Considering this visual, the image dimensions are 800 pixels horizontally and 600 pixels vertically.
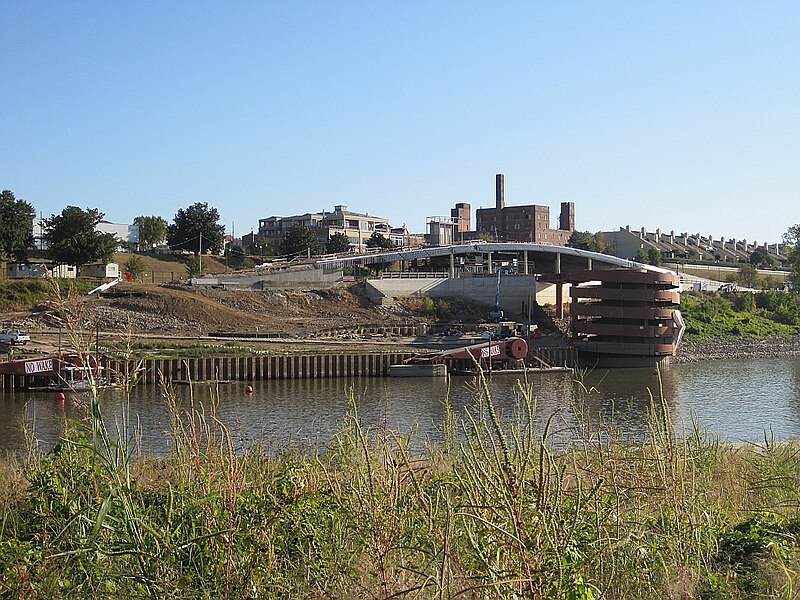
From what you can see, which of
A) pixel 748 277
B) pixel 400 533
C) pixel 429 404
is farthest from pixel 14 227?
pixel 748 277

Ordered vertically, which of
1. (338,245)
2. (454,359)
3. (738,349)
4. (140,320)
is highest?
(338,245)

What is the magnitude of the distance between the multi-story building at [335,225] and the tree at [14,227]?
36330mm

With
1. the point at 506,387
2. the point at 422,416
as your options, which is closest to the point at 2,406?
the point at 422,416

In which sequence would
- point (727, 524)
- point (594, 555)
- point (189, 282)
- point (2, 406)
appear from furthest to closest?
point (189, 282) → point (2, 406) → point (727, 524) → point (594, 555)

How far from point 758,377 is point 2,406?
3373cm

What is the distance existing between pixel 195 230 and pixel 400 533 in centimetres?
7045

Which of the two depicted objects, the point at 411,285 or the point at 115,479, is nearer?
the point at 115,479

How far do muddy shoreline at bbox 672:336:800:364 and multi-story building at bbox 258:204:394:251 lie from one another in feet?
165

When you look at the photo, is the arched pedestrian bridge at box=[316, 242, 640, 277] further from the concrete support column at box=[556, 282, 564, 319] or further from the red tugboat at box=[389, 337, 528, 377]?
the red tugboat at box=[389, 337, 528, 377]

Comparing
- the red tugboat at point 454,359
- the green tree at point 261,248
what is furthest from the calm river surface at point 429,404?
the green tree at point 261,248

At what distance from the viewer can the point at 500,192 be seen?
420 ft

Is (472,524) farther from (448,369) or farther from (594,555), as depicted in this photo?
(448,369)

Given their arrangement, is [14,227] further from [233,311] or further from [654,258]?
[654,258]

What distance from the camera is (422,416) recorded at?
26.0 meters
